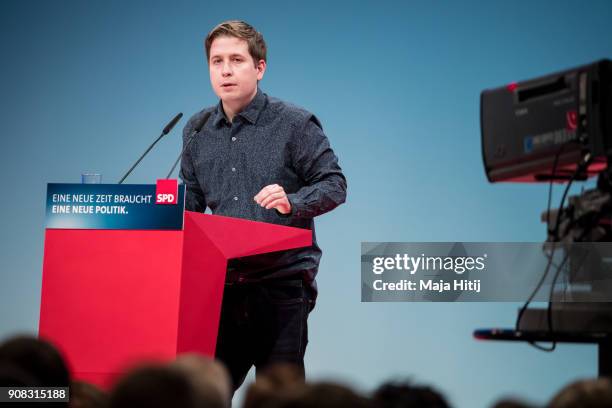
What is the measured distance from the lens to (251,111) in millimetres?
3150

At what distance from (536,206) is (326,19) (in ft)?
4.84

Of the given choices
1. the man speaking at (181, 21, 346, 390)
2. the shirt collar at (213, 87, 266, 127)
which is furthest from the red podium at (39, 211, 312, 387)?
the shirt collar at (213, 87, 266, 127)

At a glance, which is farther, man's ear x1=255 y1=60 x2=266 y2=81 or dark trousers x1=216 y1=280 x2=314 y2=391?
man's ear x1=255 y1=60 x2=266 y2=81

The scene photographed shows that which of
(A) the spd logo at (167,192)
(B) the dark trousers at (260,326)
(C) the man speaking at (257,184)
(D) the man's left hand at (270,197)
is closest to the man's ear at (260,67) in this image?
(C) the man speaking at (257,184)

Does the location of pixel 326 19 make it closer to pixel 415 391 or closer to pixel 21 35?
pixel 21 35

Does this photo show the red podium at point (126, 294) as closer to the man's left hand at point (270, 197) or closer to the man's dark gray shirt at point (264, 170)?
the man's left hand at point (270, 197)

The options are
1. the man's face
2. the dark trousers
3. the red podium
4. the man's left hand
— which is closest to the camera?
the red podium


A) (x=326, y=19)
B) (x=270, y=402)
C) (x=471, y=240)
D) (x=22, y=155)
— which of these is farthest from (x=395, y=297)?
(x=270, y=402)

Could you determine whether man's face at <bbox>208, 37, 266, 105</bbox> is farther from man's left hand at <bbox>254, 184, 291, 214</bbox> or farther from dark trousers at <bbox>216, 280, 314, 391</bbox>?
dark trousers at <bbox>216, 280, 314, 391</bbox>

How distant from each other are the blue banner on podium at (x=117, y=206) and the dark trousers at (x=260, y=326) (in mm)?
581

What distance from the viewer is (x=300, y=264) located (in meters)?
2.99

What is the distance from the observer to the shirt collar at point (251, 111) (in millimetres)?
3143

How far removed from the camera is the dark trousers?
2.92m

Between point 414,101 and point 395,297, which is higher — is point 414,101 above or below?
above
